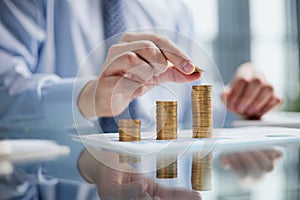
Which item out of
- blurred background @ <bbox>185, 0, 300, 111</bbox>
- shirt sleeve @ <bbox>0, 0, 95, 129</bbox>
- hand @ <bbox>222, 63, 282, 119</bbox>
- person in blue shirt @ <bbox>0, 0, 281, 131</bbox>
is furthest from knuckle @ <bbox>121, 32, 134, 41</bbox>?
blurred background @ <bbox>185, 0, 300, 111</bbox>

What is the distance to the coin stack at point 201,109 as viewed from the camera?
48cm

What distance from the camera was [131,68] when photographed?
0.51 metres

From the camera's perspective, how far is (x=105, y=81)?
0.54m

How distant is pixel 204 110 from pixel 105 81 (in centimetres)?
13

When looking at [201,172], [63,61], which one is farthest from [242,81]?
[201,172]

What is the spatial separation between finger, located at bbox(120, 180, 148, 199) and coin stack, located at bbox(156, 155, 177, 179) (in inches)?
1.4

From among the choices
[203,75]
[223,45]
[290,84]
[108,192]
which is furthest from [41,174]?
[290,84]

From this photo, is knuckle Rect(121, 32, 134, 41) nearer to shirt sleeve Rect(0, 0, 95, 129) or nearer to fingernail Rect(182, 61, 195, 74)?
fingernail Rect(182, 61, 195, 74)

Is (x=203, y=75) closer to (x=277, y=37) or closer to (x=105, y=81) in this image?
(x=105, y=81)

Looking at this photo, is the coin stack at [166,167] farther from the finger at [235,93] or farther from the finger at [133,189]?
the finger at [235,93]

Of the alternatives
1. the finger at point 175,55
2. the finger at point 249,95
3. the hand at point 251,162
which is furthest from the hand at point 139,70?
the finger at point 249,95

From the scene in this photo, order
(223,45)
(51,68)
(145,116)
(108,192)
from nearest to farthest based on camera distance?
(108,192) < (145,116) < (51,68) < (223,45)

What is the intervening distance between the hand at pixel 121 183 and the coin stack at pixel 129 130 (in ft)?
0.14

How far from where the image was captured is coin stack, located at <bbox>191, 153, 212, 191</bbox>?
0.33m
